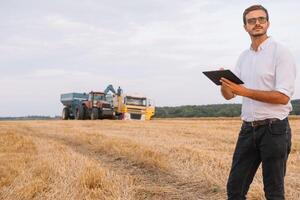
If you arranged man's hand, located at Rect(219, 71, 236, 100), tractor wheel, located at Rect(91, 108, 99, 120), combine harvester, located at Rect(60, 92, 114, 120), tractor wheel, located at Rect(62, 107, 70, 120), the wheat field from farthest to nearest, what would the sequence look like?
tractor wheel, located at Rect(62, 107, 70, 120), combine harvester, located at Rect(60, 92, 114, 120), tractor wheel, located at Rect(91, 108, 99, 120), the wheat field, man's hand, located at Rect(219, 71, 236, 100)

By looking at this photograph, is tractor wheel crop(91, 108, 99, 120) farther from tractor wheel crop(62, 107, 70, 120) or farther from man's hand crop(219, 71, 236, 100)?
man's hand crop(219, 71, 236, 100)

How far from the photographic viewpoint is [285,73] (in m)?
3.95

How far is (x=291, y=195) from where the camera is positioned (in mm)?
6258

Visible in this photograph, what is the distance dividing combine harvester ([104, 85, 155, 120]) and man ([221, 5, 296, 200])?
3319 centimetres

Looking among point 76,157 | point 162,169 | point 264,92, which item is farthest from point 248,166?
point 76,157

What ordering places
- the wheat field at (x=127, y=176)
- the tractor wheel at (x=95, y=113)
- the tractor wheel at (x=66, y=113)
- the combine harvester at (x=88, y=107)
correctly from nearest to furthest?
the wheat field at (x=127, y=176), the tractor wheel at (x=95, y=113), the combine harvester at (x=88, y=107), the tractor wheel at (x=66, y=113)

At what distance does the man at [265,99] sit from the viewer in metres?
3.96

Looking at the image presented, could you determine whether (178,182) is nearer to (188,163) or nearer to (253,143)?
(188,163)

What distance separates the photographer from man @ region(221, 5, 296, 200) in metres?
3.96

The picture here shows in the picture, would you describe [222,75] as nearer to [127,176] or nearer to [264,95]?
[264,95]

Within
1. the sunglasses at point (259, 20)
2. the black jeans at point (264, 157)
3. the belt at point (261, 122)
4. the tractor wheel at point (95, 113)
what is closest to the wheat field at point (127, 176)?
the black jeans at point (264, 157)

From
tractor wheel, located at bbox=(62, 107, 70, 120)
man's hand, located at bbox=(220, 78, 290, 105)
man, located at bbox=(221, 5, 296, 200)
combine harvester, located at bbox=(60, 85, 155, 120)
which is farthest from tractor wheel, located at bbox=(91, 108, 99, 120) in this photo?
man's hand, located at bbox=(220, 78, 290, 105)

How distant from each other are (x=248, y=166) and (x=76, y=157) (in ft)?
17.5

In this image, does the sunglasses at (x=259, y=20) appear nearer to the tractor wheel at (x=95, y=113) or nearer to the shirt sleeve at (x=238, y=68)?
the shirt sleeve at (x=238, y=68)
